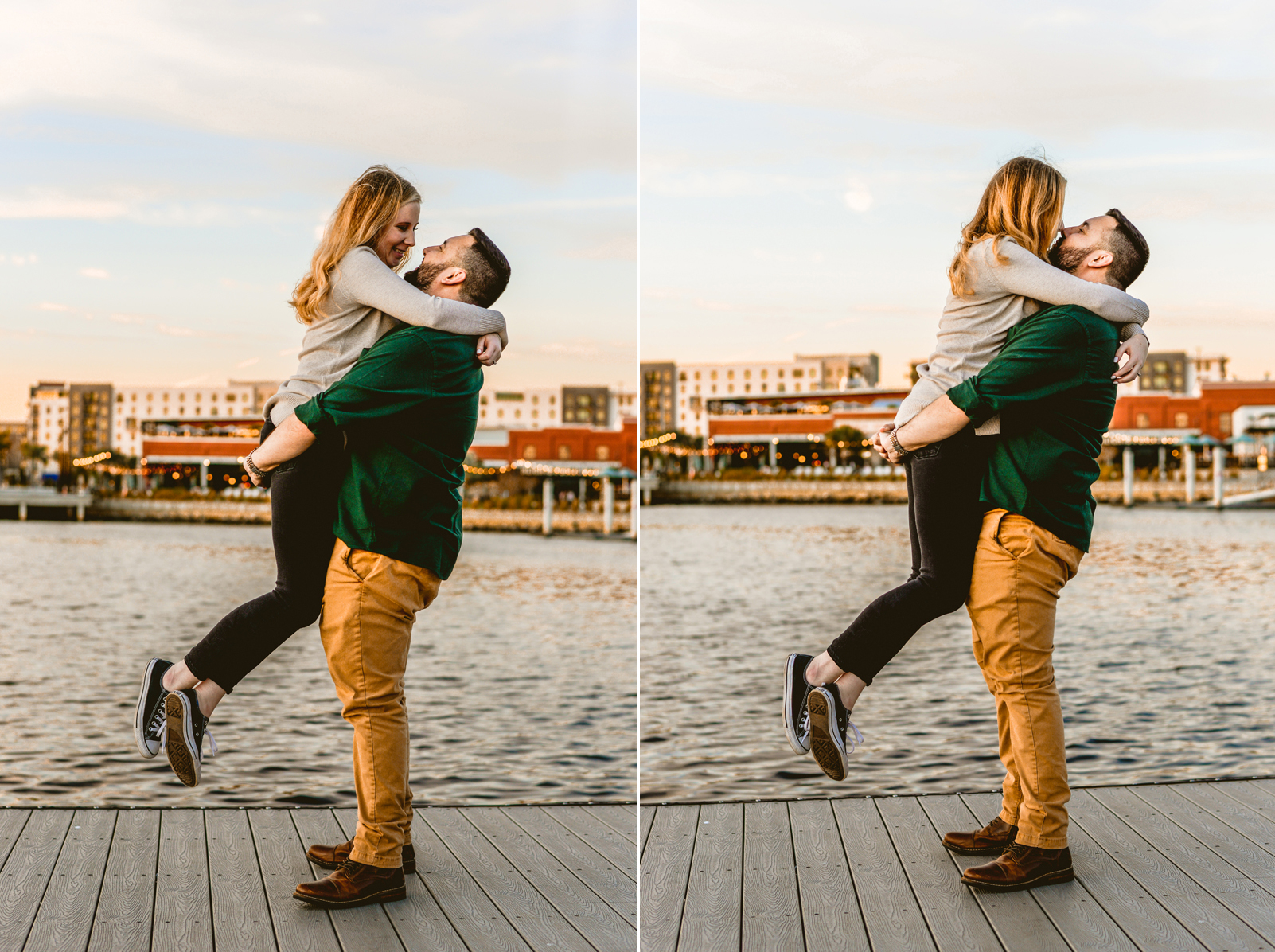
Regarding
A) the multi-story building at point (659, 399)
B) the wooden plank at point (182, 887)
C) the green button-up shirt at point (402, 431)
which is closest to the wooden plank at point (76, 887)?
the wooden plank at point (182, 887)

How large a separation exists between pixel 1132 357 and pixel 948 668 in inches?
594

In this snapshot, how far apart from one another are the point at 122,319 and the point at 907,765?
4779 centimetres

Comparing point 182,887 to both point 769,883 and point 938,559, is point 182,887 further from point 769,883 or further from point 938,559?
point 938,559

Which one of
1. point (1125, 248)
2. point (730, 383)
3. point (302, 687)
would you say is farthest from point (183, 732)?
point (730, 383)

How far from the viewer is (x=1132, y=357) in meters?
2.15

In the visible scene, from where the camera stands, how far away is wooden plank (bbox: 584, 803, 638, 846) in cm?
265

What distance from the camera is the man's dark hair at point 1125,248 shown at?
2.15 meters

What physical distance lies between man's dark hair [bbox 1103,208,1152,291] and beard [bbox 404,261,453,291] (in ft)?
3.84

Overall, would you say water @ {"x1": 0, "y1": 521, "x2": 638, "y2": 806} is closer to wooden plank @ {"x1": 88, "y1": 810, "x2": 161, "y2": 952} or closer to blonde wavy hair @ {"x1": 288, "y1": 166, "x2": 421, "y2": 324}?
wooden plank @ {"x1": 88, "y1": 810, "x2": 161, "y2": 952}

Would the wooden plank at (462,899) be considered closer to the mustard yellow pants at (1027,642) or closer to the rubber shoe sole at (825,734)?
the rubber shoe sole at (825,734)

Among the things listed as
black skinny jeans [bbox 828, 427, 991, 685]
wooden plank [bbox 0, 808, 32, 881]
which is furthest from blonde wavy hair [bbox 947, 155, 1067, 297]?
wooden plank [bbox 0, 808, 32, 881]

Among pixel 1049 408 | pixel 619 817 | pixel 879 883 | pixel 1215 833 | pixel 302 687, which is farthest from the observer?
pixel 302 687

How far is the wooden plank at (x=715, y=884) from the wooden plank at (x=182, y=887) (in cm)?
81

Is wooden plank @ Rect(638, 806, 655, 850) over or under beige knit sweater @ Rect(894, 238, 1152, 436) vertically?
under
